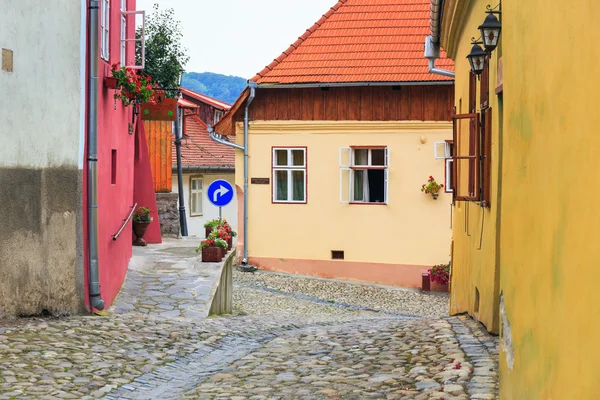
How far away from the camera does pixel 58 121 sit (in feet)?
35.0

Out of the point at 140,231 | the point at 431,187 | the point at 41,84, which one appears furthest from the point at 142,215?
the point at 41,84

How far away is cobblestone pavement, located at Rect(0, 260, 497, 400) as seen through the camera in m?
7.22

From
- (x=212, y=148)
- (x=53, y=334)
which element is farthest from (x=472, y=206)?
(x=212, y=148)

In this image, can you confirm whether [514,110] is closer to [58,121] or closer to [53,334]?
[53,334]

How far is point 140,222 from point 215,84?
104580mm

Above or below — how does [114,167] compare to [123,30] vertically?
below

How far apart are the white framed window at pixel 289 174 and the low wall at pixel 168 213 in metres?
7.93

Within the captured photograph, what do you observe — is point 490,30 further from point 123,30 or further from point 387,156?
point 387,156

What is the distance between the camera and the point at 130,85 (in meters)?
12.1

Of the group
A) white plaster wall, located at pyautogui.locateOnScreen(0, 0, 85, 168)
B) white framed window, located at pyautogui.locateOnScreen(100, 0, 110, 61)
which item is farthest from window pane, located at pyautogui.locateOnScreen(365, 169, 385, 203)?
white plaster wall, located at pyautogui.locateOnScreen(0, 0, 85, 168)

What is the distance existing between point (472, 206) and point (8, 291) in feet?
17.1

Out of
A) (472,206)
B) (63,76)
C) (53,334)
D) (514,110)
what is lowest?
(53,334)

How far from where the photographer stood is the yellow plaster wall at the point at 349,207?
20.8 metres

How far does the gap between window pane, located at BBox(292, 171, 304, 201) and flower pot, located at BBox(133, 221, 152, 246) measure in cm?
376
